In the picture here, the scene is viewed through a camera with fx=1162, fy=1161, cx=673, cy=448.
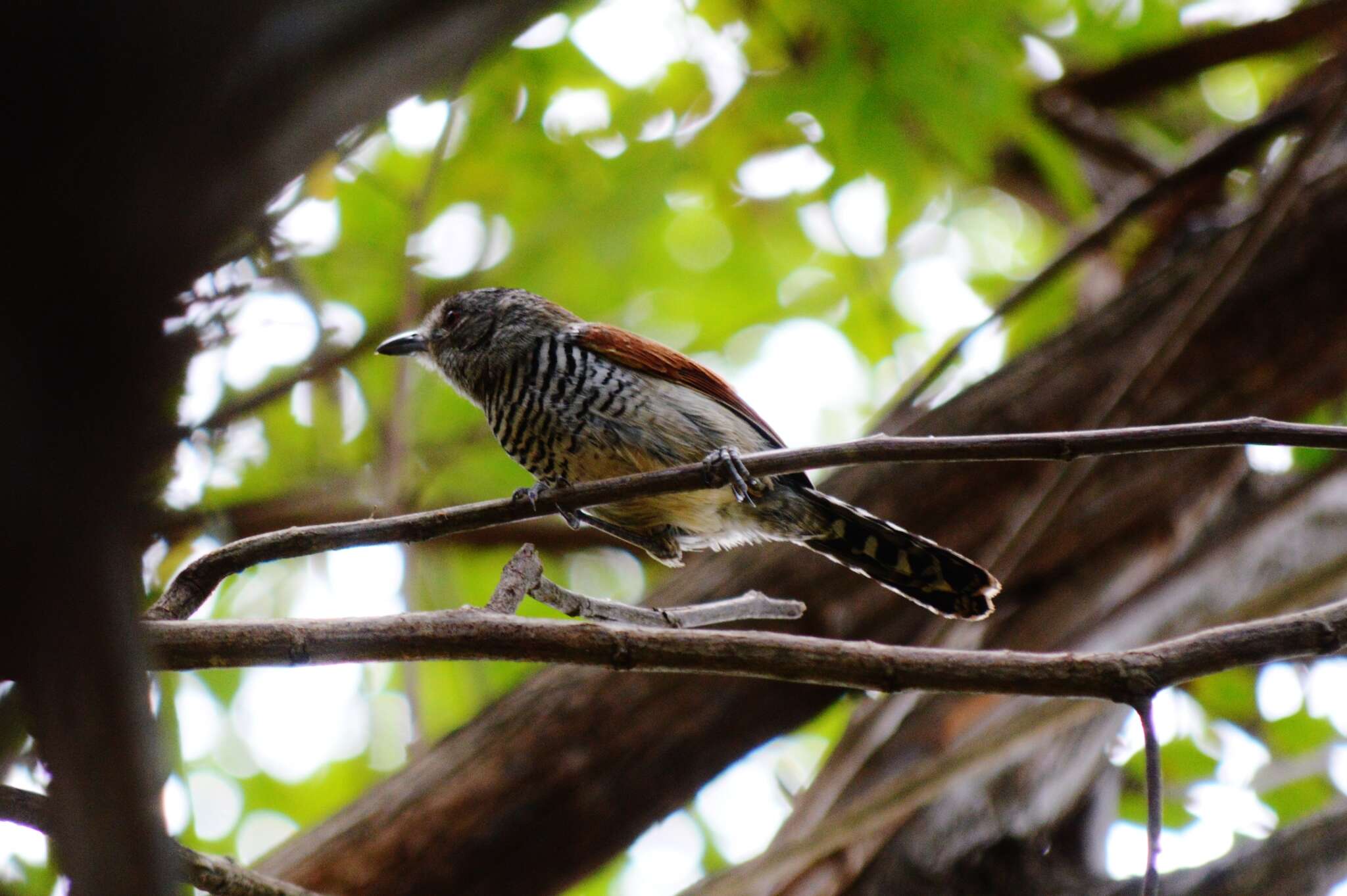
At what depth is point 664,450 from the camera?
140 inches

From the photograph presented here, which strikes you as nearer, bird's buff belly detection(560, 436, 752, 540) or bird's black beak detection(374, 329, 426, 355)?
bird's buff belly detection(560, 436, 752, 540)

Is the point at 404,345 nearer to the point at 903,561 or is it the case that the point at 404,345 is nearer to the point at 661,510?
the point at 661,510

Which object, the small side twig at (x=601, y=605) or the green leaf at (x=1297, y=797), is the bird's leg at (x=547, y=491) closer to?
the small side twig at (x=601, y=605)

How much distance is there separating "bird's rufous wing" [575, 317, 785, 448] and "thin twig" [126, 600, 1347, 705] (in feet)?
6.62

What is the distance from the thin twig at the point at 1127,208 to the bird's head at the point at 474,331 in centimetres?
131

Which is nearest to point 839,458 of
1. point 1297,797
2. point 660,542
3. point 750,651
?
point 750,651

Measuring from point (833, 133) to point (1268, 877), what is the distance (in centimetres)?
292

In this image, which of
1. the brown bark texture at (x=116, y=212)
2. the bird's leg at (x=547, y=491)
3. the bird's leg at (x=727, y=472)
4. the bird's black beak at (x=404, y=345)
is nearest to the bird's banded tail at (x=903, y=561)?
the bird's leg at (x=727, y=472)

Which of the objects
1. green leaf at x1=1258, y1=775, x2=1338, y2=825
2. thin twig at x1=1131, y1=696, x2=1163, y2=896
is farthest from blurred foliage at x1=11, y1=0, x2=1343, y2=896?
thin twig at x1=1131, y1=696, x2=1163, y2=896

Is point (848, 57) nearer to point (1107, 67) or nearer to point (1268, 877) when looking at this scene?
point (1107, 67)

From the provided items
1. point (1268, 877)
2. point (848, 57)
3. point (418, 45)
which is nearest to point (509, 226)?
point (848, 57)

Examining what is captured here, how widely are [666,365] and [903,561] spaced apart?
1011mm

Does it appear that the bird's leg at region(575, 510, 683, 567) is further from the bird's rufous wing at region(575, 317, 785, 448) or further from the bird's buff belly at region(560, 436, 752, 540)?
the bird's rufous wing at region(575, 317, 785, 448)

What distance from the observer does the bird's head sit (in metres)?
4.07
